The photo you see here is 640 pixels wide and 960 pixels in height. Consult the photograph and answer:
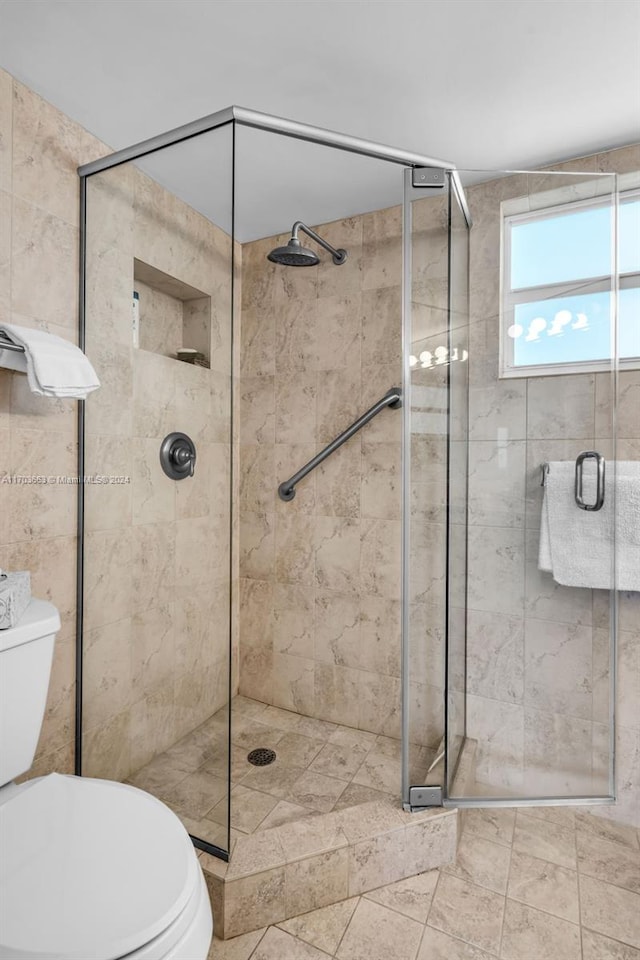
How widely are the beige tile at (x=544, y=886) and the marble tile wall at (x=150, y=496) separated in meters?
1.06

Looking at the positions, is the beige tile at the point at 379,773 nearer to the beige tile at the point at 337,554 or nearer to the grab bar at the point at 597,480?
the beige tile at the point at 337,554

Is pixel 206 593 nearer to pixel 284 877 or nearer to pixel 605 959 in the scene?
pixel 284 877

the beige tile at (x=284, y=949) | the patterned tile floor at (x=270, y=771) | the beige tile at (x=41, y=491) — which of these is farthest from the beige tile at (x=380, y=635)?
the beige tile at (x=41, y=491)

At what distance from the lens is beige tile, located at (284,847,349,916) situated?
139 centimetres

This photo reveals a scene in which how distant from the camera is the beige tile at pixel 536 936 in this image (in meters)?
1.30

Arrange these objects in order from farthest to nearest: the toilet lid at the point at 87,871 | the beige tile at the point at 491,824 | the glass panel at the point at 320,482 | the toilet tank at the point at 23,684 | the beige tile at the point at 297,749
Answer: the glass panel at the point at 320,482, the beige tile at the point at 297,749, the beige tile at the point at 491,824, the toilet tank at the point at 23,684, the toilet lid at the point at 87,871

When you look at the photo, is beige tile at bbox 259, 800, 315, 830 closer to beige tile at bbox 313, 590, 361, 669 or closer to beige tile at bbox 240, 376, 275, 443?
beige tile at bbox 313, 590, 361, 669

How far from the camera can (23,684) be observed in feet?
3.97

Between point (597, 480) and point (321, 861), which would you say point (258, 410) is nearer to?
point (597, 480)

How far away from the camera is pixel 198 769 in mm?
1452

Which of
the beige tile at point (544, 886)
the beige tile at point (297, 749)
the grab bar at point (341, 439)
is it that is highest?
the grab bar at point (341, 439)

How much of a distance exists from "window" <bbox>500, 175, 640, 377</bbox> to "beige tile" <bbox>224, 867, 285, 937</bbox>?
5.20 feet

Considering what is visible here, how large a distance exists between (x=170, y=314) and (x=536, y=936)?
1988mm

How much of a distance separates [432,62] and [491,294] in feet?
2.08
